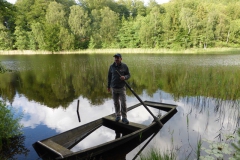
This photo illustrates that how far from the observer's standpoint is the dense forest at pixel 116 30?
1746 inches

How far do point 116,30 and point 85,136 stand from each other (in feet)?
163

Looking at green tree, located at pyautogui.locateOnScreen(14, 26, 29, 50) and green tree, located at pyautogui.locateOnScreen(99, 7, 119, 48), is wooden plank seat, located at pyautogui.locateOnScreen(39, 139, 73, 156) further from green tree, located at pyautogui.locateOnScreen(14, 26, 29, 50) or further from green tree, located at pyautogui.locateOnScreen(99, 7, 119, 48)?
green tree, located at pyautogui.locateOnScreen(99, 7, 119, 48)

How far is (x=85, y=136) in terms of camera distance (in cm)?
548

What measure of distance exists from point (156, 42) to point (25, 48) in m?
33.8

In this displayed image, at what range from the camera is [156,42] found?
158 feet

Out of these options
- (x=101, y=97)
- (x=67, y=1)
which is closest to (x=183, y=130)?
(x=101, y=97)

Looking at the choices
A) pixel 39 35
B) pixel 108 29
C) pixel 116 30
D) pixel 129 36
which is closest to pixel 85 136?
pixel 39 35

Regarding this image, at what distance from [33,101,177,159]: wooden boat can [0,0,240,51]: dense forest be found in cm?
3754

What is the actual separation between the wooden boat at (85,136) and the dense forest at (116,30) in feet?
123

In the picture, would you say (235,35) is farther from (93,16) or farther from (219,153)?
(219,153)

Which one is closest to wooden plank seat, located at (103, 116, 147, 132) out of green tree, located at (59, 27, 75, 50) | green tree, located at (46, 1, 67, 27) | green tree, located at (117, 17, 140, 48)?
green tree, located at (59, 27, 75, 50)

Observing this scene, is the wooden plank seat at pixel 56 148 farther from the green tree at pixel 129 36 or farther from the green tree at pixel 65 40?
the green tree at pixel 129 36

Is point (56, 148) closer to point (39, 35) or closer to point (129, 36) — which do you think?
point (39, 35)

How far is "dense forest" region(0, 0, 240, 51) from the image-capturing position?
145 feet
